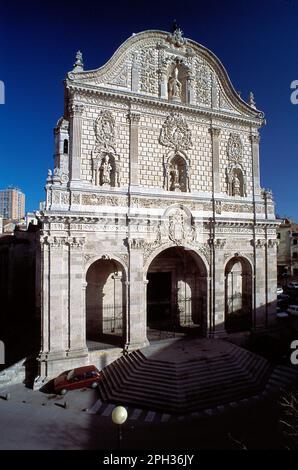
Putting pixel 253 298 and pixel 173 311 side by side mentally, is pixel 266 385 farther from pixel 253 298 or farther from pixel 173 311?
pixel 173 311

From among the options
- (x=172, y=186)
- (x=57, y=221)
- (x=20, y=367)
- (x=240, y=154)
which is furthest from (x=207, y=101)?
(x=20, y=367)

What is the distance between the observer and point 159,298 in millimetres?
22766

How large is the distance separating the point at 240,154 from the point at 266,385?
47.6 ft

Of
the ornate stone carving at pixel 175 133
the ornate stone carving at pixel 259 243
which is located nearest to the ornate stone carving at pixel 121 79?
the ornate stone carving at pixel 175 133

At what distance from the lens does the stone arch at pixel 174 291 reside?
2258 cm

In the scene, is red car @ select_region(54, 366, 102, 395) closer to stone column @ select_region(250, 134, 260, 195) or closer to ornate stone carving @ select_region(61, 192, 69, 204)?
ornate stone carving @ select_region(61, 192, 69, 204)

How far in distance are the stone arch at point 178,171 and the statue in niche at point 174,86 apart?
11.9 feet

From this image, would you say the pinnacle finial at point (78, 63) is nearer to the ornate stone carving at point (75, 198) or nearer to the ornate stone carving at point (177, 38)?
the ornate stone carving at point (177, 38)

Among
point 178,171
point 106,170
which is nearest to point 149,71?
point 178,171

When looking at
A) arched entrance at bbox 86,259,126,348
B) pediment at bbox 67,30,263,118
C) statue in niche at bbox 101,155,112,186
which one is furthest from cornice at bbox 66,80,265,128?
arched entrance at bbox 86,259,126,348

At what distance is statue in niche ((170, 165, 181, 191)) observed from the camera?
20250 mm

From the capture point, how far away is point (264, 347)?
20.1m

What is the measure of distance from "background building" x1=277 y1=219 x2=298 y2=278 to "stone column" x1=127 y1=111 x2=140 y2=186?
35.2 meters

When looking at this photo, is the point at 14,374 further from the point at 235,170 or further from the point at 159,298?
the point at 235,170
